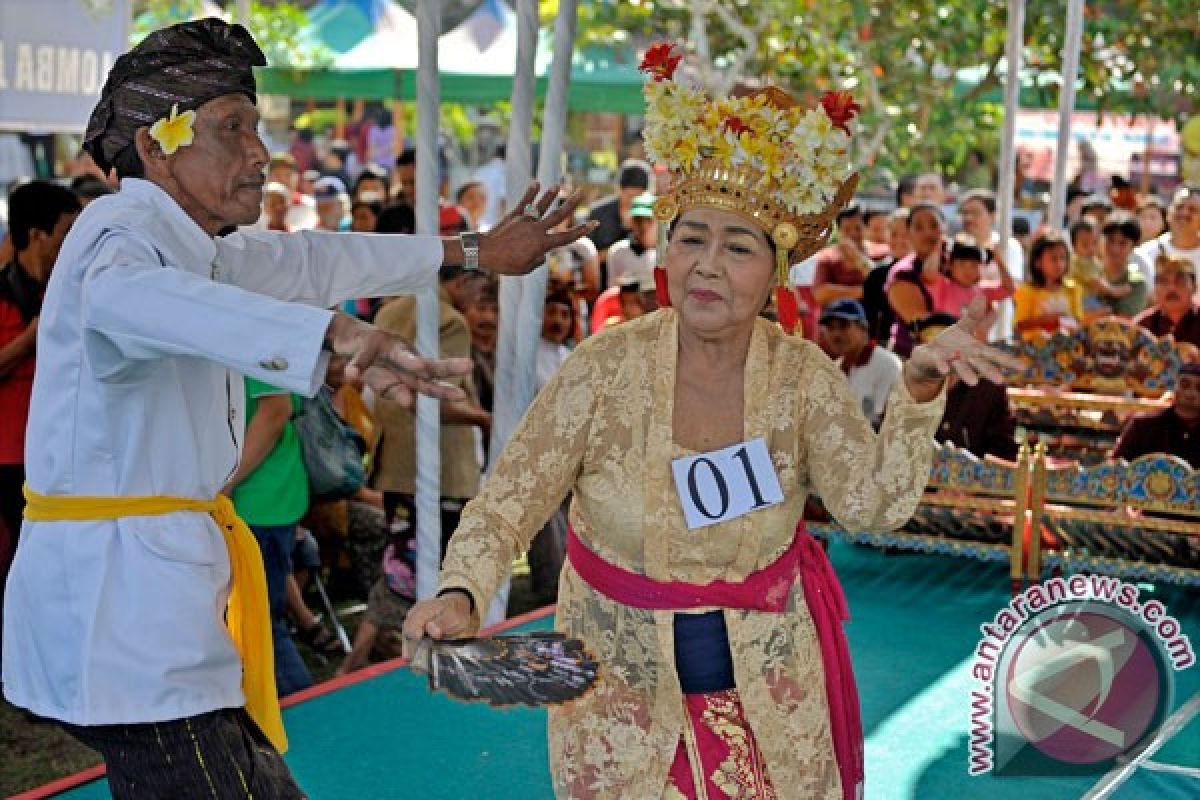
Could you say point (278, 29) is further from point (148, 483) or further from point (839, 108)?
point (148, 483)

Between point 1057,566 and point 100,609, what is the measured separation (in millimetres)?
4830

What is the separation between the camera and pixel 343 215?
38.1ft

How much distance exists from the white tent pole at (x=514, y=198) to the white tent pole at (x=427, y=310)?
226 millimetres

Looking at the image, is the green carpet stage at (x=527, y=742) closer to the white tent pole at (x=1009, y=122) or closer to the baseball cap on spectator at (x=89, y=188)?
the baseball cap on spectator at (x=89, y=188)

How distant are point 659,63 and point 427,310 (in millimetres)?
2334

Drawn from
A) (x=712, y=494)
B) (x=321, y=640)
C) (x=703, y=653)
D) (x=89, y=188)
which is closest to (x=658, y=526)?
(x=712, y=494)

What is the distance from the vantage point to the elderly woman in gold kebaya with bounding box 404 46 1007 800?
286 centimetres

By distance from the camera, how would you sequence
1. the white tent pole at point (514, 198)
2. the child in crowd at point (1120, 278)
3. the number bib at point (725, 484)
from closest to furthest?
1. the number bib at point (725, 484)
2. the white tent pole at point (514, 198)
3. the child in crowd at point (1120, 278)

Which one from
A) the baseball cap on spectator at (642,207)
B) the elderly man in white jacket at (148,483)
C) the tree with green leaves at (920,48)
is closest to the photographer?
the elderly man in white jacket at (148,483)

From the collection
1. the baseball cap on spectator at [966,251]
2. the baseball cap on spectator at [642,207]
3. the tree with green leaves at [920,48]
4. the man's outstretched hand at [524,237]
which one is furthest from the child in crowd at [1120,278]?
the man's outstretched hand at [524,237]

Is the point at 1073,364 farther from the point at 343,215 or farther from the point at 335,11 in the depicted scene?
the point at 335,11

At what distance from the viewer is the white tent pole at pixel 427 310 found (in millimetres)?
5121

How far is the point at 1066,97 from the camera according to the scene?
32.4 ft

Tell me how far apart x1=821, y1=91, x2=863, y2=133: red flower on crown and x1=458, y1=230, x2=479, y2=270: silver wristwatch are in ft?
2.36
